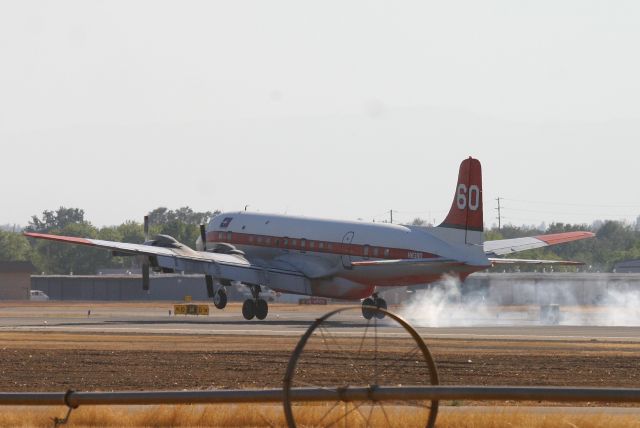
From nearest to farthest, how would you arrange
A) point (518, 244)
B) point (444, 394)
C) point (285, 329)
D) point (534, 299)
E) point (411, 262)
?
point (444, 394)
point (285, 329)
point (411, 262)
point (518, 244)
point (534, 299)

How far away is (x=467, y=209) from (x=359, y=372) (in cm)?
2802

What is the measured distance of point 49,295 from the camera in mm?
156500

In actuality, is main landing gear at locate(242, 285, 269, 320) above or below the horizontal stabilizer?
below

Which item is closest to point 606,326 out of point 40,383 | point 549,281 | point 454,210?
point 454,210

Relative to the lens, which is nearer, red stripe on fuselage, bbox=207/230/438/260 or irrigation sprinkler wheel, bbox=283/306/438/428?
irrigation sprinkler wheel, bbox=283/306/438/428

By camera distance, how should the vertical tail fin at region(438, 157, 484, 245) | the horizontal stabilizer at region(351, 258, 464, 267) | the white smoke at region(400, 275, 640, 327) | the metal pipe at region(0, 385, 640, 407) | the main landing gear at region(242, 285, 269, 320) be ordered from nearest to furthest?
the metal pipe at region(0, 385, 640, 407) → the horizontal stabilizer at region(351, 258, 464, 267) → the vertical tail fin at region(438, 157, 484, 245) → the main landing gear at region(242, 285, 269, 320) → the white smoke at region(400, 275, 640, 327)

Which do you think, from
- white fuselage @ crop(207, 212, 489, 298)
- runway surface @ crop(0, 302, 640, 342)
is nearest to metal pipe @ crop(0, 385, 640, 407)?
runway surface @ crop(0, 302, 640, 342)

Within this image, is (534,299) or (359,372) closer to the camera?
(359,372)

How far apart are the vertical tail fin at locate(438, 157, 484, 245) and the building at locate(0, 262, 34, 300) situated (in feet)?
293

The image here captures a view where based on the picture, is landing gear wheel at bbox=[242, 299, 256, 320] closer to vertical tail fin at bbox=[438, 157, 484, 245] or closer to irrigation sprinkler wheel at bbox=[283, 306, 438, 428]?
irrigation sprinkler wheel at bbox=[283, 306, 438, 428]

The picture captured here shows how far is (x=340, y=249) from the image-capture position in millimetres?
67562

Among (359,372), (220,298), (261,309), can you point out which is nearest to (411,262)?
(261,309)

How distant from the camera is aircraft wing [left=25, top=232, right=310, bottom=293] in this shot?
65.7 meters

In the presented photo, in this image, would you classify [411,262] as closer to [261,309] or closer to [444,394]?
[261,309]
